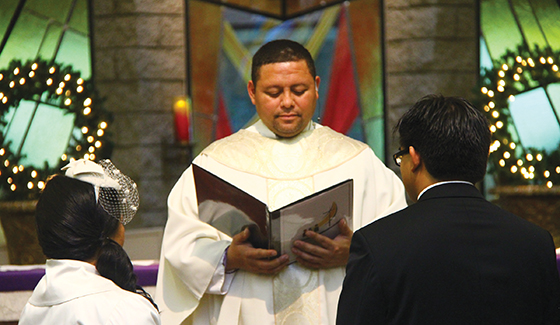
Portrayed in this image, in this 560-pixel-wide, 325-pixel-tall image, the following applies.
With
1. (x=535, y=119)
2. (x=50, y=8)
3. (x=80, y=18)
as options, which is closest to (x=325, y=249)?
(x=535, y=119)

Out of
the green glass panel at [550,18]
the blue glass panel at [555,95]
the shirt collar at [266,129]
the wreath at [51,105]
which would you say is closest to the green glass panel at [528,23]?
the green glass panel at [550,18]

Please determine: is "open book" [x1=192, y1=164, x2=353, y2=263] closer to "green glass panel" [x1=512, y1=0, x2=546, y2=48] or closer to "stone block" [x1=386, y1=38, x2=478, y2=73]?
"green glass panel" [x1=512, y1=0, x2=546, y2=48]

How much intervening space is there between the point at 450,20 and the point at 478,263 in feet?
14.4

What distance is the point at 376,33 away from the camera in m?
5.71

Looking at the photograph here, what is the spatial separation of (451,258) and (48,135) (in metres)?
3.95

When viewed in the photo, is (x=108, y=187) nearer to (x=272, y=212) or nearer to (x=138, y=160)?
(x=272, y=212)

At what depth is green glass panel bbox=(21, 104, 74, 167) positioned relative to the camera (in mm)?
4586

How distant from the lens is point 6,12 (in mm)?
4664

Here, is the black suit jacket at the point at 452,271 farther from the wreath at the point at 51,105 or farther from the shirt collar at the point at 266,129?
the wreath at the point at 51,105

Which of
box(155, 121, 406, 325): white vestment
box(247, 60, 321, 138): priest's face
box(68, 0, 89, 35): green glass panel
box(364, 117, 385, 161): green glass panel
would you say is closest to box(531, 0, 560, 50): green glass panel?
box(364, 117, 385, 161): green glass panel

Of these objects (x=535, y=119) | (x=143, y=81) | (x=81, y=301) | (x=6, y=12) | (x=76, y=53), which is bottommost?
(x=81, y=301)

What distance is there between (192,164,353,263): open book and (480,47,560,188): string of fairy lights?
2.58 meters

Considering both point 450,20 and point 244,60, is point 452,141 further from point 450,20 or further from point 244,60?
point 244,60

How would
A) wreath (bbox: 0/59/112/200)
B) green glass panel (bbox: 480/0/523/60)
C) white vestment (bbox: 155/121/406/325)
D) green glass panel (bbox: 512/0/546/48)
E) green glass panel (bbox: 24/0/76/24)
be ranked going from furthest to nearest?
green glass panel (bbox: 480/0/523/60), green glass panel (bbox: 24/0/76/24), green glass panel (bbox: 512/0/546/48), wreath (bbox: 0/59/112/200), white vestment (bbox: 155/121/406/325)
